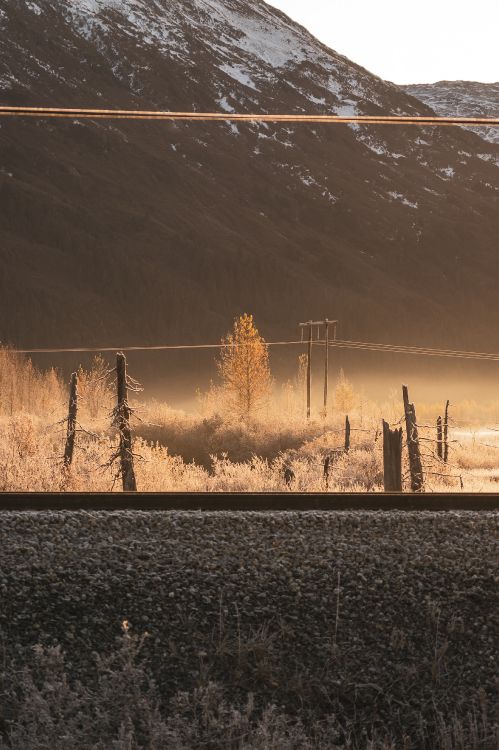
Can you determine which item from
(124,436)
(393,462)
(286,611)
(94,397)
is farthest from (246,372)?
(286,611)

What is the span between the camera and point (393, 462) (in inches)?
719

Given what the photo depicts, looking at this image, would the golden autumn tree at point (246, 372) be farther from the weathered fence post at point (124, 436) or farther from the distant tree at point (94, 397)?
the weathered fence post at point (124, 436)

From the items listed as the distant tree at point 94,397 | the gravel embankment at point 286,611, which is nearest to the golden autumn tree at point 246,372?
the distant tree at point 94,397

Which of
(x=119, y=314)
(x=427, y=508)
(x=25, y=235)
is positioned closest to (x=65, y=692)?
(x=427, y=508)

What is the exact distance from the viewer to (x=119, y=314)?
180 meters

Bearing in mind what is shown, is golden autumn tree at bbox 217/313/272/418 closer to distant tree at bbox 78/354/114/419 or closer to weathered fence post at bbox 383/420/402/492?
distant tree at bbox 78/354/114/419

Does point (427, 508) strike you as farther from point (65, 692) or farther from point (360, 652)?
point (65, 692)

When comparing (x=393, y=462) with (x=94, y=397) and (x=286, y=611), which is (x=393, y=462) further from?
(x=94, y=397)

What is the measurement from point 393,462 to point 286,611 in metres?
12.4

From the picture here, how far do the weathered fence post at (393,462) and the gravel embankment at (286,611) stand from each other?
1104 cm

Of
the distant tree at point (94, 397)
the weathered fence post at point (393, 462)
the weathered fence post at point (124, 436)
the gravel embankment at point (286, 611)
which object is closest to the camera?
the gravel embankment at point (286, 611)

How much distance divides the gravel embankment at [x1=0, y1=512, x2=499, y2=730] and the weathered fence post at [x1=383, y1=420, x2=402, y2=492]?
1104 centimetres

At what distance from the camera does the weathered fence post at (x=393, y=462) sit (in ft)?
59.4

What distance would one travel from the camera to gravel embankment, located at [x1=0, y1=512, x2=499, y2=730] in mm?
5688
